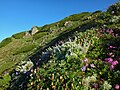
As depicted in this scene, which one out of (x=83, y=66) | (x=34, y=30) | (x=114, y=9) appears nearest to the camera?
(x=83, y=66)

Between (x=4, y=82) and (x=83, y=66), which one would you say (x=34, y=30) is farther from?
(x=83, y=66)

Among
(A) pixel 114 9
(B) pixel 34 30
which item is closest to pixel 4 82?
(A) pixel 114 9

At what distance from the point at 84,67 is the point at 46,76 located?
6.33 ft

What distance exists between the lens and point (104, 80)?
591 inches

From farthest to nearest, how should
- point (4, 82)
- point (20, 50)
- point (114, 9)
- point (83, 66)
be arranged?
1. point (20, 50)
2. point (114, 9)
3. point (4, 82)
4. point (83, 66)

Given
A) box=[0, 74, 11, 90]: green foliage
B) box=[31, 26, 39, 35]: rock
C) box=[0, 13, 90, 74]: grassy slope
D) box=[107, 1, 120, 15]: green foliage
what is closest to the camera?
box=[0, 74, 11, 90]: green foliage

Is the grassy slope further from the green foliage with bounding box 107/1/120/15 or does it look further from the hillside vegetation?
the hillside vegetation

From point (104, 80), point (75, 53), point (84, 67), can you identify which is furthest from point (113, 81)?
point (75, 53)

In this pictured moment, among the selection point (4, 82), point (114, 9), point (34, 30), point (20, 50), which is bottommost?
point (4, 82)

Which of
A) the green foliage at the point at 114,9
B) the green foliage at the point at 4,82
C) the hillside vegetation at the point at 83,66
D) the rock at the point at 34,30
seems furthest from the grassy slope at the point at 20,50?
the rock at the point at 34,30

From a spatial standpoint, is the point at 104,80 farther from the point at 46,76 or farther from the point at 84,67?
the point at 46,76

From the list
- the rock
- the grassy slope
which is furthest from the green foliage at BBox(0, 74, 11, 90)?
the rock

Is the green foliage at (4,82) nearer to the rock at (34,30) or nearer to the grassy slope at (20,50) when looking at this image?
the grassy slope at (20,50)

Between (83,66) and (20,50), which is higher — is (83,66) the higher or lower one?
the lower one
